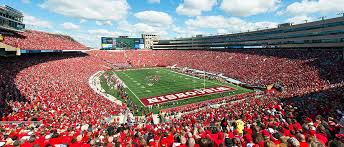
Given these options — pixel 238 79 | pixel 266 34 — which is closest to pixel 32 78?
pixel 238 79

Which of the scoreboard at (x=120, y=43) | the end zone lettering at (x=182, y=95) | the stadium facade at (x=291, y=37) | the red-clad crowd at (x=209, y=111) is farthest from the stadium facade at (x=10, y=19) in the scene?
the stadium facade at (x=291, y=37)

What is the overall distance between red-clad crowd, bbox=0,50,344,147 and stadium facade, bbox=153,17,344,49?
285 centimetres

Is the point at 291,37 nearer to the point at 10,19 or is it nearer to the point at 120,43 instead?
the point at 10,19

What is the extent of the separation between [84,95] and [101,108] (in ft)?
16.4

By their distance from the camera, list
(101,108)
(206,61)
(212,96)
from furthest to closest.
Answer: (206,61) → (212,96) → (101,108)

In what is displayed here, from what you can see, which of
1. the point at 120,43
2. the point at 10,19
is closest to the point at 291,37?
the point at 10,19

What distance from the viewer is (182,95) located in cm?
3136

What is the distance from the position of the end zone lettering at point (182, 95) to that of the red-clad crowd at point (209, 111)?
411cm

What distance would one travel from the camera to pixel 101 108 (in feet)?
71.1

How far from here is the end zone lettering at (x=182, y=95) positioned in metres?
28.4

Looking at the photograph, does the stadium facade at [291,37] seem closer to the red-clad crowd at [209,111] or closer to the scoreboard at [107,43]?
the red-clad crowd at [209,111]

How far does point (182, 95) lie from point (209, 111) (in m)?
11.0

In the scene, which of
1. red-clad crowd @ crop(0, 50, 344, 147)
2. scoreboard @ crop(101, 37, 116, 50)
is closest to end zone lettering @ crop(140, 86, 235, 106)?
red-clad crowd @ crop(0, 50, 344, 147)

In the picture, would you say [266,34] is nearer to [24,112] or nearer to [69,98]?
[69,98]
